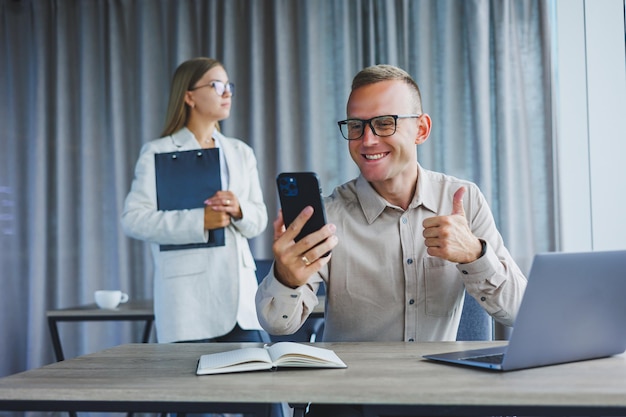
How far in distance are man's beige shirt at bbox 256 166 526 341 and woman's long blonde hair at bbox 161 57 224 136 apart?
1180mm

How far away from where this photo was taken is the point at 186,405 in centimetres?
109

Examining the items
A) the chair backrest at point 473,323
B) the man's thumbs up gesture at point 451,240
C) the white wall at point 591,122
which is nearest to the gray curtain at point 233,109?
the white wall at point 591,122

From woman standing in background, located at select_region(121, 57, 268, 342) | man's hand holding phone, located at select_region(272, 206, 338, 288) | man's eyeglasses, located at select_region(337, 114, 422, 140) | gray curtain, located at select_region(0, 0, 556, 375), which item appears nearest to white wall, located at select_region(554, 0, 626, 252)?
gray curtain, located at select_region(0, 0, 556, 375)

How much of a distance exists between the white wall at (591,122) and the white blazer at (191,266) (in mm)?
1868

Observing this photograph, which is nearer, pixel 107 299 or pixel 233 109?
pixel 107 299

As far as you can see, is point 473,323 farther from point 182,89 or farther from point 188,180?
point 182,89

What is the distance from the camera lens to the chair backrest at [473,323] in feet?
6.06

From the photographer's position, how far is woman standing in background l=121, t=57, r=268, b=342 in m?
2.66

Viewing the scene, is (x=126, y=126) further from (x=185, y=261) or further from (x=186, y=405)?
(x=186, y=405)

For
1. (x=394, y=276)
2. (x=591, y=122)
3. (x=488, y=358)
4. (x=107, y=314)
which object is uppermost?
(x=591, y=122)

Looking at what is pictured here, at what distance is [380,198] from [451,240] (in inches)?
14.8

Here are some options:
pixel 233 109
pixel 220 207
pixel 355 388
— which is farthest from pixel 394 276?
pixel 233 109

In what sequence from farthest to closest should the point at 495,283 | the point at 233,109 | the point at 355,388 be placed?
the point at 233,109, the point at 495,283, the point at 355,388

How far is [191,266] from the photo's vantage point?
2703 millimetres
